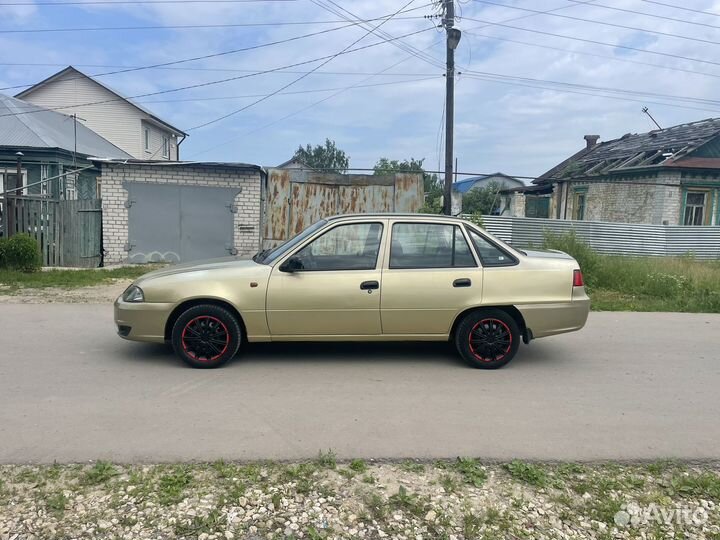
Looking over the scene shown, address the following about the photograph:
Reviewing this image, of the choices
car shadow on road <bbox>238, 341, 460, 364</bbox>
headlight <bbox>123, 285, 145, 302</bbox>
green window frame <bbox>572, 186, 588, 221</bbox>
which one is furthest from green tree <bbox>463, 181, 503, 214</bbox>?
headlight <bbox>123, 285, 145, 302</bbox>

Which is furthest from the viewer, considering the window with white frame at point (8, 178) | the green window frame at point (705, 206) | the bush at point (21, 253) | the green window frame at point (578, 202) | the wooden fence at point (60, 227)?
the green window frame at point (578, 202)

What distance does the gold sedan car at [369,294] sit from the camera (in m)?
5.80

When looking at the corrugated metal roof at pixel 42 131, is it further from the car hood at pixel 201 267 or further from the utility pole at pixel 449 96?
the car hood at pixel 201 267

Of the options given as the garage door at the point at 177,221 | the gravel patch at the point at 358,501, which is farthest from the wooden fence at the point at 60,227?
the gravel patch at the point at 358,501

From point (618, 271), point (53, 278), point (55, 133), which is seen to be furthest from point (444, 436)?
point (55, 133)

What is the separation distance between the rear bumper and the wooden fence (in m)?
11.7

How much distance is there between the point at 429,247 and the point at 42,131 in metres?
19.8

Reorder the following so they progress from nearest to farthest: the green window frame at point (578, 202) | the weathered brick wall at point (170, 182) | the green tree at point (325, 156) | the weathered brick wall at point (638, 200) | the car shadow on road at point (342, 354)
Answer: the car shadow on road at point (342, 354)
the weathered brick wall at point (170, 182)
the weathered brick wall at point (638, 200)
the green window frame at point (578, 202)
the green tree at point (325, 156)

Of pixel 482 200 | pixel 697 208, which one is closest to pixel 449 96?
pixel 697 208

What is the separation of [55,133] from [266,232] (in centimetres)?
1209

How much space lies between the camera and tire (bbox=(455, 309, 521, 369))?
6039mm

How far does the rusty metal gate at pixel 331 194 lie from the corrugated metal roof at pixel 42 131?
958cm

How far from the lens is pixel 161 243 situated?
48.6 feet

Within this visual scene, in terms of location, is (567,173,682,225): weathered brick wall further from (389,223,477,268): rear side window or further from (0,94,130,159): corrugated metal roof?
(0,94,130,159): corrugated metal roof
